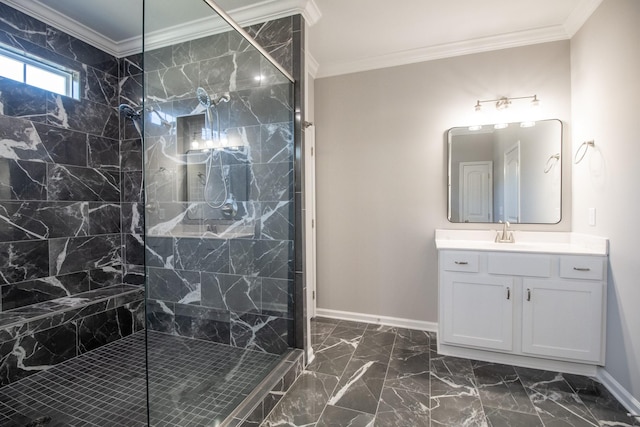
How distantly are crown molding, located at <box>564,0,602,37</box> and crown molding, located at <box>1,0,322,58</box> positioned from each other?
1937 mm

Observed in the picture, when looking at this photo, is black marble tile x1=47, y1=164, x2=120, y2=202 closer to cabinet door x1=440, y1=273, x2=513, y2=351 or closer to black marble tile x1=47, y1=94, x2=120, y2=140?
black marble tile x1=47, y1=94, x2=120, y2=140

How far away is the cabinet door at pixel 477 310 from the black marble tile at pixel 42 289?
3.17 m

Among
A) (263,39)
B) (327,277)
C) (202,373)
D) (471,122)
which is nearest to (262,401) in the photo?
(202,373)

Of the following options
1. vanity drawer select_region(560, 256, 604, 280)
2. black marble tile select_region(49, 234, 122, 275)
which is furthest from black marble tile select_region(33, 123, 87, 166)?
vanity drawer select_region(560, 256, 604, 280)

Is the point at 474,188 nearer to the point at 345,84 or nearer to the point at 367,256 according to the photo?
the point at 367,256

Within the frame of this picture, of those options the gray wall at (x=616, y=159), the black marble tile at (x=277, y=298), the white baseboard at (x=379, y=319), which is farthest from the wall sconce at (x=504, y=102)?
the black marble tile at (x=277, y=298)

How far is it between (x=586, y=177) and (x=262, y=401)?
281 cm

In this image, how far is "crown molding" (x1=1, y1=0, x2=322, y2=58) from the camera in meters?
1.86

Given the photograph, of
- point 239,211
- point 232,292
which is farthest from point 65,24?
point 232,292

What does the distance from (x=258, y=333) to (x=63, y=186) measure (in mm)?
2124

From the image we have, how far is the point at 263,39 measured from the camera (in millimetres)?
2328

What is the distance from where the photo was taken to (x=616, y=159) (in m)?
1.94

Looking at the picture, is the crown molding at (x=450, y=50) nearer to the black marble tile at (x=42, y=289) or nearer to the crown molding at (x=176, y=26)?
the crown molding at (x=176, y=26)

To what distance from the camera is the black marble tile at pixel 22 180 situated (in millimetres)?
2225
